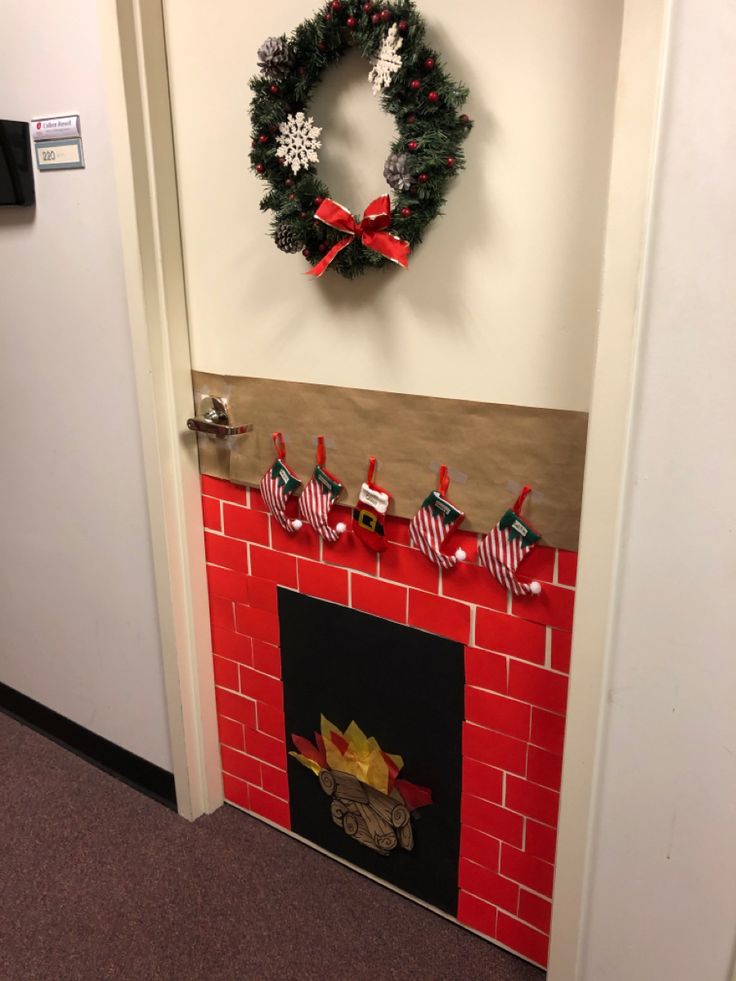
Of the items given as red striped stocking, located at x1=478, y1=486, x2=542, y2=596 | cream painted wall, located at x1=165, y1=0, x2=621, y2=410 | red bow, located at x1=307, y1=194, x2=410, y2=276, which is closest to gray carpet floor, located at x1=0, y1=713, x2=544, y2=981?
red striped stocking, located at x1=478, y1=486, x2=542, y2=596

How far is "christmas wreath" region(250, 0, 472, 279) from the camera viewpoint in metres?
1.10

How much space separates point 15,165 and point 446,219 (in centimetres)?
102

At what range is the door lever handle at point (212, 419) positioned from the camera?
5.07 ft

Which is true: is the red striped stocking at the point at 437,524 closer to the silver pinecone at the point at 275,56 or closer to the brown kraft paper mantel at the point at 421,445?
the brown kraft paper mantel at the point at 421,445

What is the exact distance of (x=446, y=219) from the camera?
119 cm

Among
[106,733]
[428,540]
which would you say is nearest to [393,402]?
[428,540]

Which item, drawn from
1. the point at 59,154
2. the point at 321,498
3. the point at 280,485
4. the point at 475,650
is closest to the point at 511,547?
the point at 475,650

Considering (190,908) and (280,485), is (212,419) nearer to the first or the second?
(280,485)

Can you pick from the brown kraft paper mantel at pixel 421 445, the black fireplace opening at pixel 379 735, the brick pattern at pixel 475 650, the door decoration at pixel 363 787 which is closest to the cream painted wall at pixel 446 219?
the brown kraft paper mantel at pixel 421 445

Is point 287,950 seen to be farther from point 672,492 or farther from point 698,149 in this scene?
point 698,149

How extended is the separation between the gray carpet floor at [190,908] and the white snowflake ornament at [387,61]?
1630 millimetres

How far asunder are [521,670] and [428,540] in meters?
0.29

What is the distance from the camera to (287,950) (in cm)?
154

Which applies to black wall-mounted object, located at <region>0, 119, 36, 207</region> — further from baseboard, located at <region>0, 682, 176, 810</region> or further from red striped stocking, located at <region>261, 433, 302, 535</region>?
baseboard, located at <region>0, 682, 176, 810</region>
